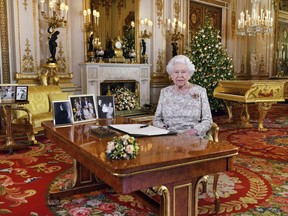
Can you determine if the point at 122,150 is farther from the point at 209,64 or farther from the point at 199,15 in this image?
the point at 199,15

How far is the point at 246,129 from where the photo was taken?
6.15m

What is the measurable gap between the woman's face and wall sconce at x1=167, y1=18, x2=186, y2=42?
246 inches

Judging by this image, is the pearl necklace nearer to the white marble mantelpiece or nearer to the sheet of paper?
the sheet of paper

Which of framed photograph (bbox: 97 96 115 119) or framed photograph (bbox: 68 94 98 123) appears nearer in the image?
framed photograph (bbox: 68 94 98 123)

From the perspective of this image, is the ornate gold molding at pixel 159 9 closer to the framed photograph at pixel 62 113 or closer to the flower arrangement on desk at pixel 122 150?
the framed photograph at pixel 62 113

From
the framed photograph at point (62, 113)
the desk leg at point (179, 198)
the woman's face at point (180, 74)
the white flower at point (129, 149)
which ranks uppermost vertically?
the woman's face at point (180, 74)

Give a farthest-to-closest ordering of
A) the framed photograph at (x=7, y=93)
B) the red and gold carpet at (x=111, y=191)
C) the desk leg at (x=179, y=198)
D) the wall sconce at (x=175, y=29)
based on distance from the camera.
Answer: the wall sconce at (x=175, y=29), the framed photograph at (x=7, y=93), the red and gold carpet at (x=111, y=191), the desk leg at (x=179, y=198)

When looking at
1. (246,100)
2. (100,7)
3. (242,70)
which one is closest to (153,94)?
(100,7)

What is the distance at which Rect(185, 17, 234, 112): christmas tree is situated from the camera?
307 inches

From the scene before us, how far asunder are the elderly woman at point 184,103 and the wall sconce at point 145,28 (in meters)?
5.54

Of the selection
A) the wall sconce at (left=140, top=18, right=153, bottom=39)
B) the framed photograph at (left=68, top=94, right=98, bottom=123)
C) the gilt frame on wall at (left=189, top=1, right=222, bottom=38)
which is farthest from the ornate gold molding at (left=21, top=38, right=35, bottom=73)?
the gilt frame on wall at (left=189, top=1, right=222, bottom=38)

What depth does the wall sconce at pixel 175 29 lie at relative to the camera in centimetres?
855

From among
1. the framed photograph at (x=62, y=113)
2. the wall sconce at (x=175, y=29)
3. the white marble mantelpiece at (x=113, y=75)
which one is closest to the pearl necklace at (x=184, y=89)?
the framed photograph at (x=62, y=113)

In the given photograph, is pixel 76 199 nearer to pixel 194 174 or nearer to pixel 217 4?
pixel 194 174
